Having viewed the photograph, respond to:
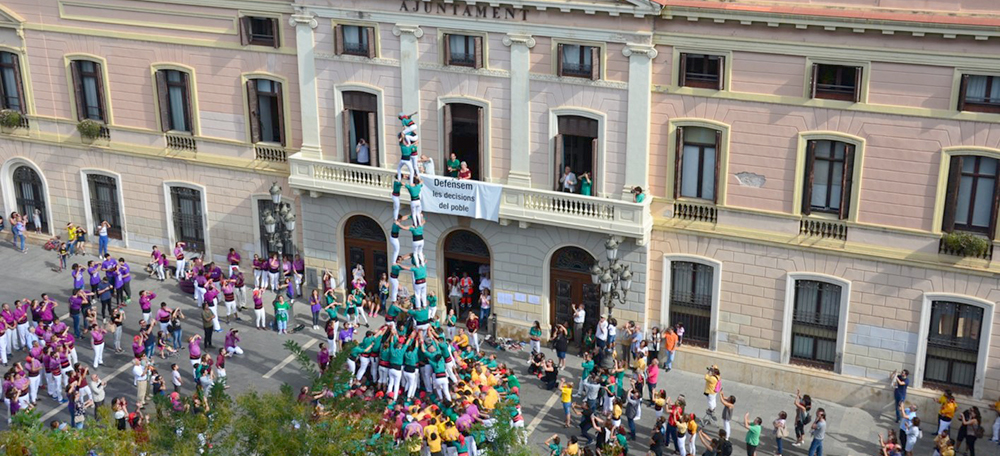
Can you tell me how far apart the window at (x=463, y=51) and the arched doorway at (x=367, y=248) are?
23.5 feet

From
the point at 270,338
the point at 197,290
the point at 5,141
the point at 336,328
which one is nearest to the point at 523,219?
the point at 336,328

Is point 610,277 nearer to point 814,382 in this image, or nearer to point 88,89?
point 814,382

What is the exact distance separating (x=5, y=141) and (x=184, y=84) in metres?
9.42

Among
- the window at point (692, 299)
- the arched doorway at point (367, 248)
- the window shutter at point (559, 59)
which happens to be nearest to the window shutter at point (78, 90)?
the arched doorway at point (367, 248)

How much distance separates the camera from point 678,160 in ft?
128

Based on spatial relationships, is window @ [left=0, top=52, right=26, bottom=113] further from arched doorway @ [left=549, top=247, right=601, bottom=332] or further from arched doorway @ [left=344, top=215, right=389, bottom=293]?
arched doorway @ [left=549, top=247, right=601, bottom=332]

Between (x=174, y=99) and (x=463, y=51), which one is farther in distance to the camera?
(x=174, y=99)

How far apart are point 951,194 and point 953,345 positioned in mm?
4996

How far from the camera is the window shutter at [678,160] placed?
128ft

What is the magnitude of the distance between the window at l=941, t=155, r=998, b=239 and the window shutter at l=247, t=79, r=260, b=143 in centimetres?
2464

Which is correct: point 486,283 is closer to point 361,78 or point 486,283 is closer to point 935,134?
point 361,78

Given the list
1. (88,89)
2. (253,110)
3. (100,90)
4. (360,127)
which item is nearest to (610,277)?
(360,127)

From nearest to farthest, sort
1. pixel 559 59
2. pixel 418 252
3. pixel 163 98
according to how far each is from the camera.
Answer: pixel 418 252 < pixel 559 59 < pixel 163 98

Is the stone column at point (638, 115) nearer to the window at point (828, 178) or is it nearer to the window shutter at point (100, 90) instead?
the window at point (828, 178)
